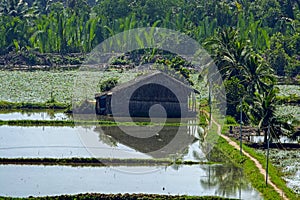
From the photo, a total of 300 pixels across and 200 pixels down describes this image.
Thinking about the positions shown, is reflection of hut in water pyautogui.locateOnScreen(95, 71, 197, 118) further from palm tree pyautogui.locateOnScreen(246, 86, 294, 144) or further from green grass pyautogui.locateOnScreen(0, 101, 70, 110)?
palm tree pyautogui.locateOnScreen(246, 86, 294, 144)

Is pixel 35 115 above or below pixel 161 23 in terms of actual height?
below

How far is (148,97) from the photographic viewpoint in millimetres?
32469

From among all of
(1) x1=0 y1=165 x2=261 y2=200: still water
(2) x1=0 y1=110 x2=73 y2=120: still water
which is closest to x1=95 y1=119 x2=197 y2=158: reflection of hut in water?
(1) x1=0 y1=165 x2=261 y2=200: still water

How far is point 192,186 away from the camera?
2020 cm

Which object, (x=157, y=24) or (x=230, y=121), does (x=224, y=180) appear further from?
(x=157, y=24)

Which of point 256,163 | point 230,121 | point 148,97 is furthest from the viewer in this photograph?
point 148,97

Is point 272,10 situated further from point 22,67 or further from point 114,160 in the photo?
point 114,160

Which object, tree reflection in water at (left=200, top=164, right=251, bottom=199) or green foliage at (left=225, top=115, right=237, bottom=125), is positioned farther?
green foliage at (left=225, top=115, right=237, bottom=125)

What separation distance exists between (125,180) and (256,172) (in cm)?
396

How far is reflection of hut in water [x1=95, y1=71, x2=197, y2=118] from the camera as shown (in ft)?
105

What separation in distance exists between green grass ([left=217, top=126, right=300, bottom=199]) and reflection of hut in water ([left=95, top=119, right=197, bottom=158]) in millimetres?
1542

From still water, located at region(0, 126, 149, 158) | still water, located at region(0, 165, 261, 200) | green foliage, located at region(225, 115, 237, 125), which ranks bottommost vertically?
still water, located at region(0, 165, 261, 200)

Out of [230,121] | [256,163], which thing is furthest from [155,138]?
[256,163]

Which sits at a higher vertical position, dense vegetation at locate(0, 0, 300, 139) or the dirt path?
dense vegetation at locate(0, 0, 300, 139)
